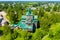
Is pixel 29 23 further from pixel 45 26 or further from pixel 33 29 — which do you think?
pixel 45 26

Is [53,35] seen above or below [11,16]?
above

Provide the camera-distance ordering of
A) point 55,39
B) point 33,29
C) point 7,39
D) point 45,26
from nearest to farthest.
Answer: point 55,39 < point 7,39 < point 45,26 < point 33,29

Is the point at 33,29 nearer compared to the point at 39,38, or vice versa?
the point at 39,38

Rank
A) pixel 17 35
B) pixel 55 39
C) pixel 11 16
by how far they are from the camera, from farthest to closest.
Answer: pixel 11 16 → pixel 17 35 → pixel 55 39

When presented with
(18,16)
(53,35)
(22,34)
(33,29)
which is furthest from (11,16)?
(53,35)

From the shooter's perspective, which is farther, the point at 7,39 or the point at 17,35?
the point at 17,35

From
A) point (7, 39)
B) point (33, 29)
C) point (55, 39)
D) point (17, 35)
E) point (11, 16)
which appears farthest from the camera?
point (11, 16)

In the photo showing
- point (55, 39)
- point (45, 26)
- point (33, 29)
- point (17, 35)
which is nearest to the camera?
point (55, 39)

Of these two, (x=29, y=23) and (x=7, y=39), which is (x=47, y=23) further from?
(x=7, y=39)

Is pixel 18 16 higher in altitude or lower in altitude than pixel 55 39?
lower

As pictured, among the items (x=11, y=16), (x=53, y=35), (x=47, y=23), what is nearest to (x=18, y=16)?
(x=11, y=16)
